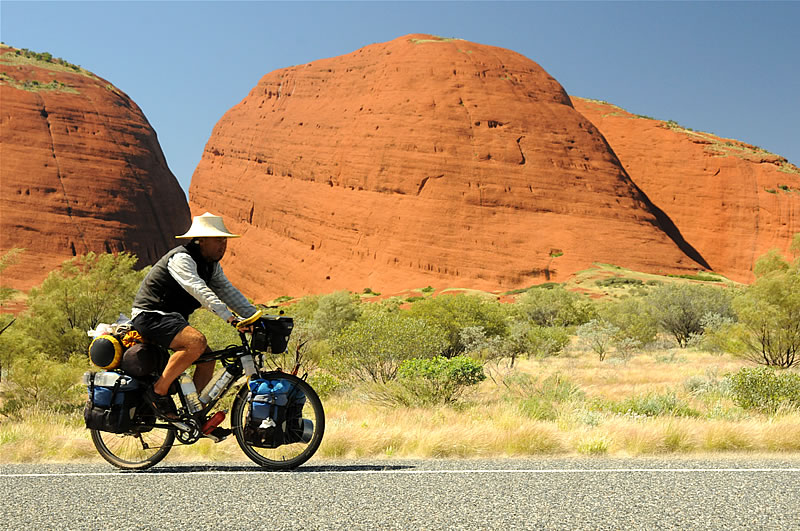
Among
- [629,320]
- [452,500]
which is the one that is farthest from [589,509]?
[629,320]

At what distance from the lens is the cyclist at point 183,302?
4.68 metres

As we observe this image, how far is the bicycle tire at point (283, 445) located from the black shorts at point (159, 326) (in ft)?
2.11

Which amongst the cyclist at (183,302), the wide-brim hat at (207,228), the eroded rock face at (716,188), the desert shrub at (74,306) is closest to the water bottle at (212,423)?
the cyclist at (183,302)

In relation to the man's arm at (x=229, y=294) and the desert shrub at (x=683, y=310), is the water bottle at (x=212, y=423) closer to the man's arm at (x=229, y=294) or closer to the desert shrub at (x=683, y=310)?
the man's arm at (x=229, y=294)

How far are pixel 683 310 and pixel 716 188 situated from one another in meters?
54.9

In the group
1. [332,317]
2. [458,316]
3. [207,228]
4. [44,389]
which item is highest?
[207,228]

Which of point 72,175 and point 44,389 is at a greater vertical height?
point 72,175

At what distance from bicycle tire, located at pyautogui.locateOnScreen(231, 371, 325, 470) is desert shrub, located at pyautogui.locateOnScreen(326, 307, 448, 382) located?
758 centimetres

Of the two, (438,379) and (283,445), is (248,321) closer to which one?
(283,445)

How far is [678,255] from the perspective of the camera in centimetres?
6281

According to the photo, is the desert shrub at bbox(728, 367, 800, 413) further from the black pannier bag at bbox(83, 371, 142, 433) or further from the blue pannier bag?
the black pannier bag at bbox(83, 371, 142, 433)

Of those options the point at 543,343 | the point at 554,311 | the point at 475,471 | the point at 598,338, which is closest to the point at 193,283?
the point at 475,471

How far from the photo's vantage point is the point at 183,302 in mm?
4977

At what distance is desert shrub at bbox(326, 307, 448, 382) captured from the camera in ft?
42.4
